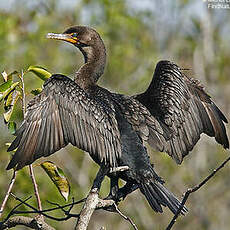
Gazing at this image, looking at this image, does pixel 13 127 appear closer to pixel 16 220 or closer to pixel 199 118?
pixel 16 220

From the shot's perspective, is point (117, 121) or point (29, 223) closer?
point (29, 223)

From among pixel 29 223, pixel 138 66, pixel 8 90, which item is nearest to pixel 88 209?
pixel 29 223

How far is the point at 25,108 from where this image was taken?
507 centimetres

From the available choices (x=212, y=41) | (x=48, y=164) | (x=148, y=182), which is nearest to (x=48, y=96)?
(x=48, y=164)

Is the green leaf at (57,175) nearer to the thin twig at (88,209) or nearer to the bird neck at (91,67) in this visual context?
the thin twig at (88,209)

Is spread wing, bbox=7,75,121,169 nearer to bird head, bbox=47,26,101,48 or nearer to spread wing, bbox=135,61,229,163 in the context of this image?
spread wing, bbox=135,61,229,163

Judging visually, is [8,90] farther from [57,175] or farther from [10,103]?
[57,175]

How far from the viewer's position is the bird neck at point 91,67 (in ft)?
21.4

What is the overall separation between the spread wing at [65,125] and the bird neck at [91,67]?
84cm

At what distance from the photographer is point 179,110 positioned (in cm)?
646

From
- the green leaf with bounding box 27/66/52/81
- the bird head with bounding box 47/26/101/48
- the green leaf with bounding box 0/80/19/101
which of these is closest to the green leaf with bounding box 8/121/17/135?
the green leaf with bounding box 0/80/19/101

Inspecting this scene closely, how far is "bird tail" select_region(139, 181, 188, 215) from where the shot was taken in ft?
17.4

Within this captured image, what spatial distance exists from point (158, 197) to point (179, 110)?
Answer: 4.22 ft

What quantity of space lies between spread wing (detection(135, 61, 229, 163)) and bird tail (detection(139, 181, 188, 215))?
62cm
